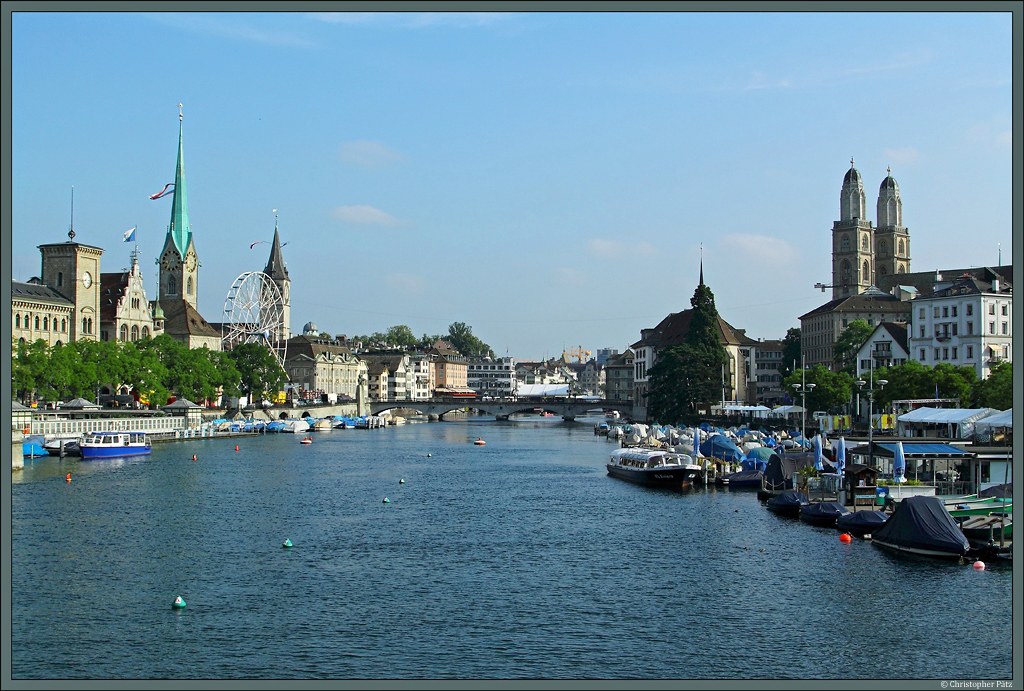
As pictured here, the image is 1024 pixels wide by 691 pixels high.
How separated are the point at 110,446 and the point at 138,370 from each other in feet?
111

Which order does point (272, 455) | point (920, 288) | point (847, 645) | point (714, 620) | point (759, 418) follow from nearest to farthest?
point (847, 645)
point (714, 620)
point (272, 455)
point (759, 418)
point (920, 288)

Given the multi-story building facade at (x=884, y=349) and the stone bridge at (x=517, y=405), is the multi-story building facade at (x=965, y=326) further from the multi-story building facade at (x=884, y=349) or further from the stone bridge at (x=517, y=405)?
the stone bridge at (x=517, y=405)

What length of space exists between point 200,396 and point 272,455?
1771 inches

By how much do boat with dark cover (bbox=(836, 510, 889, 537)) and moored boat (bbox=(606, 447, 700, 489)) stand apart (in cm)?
2309

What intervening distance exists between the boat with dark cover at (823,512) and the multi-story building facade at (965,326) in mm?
60650

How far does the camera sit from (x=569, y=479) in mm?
77438

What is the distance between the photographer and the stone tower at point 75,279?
469 feet

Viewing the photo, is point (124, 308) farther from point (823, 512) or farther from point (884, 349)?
point (823, 512)

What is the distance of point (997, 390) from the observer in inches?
3066

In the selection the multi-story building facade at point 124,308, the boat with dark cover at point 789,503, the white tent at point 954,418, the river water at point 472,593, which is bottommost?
the river water at point 472,593

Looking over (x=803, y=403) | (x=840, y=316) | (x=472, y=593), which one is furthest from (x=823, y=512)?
(x=840, y=316)

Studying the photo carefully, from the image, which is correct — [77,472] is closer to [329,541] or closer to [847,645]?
[329,541]

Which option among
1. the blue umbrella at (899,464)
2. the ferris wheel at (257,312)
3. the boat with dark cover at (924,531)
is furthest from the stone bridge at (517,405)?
the boat with dark cover at (924,531)

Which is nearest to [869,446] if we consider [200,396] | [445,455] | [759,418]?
[445,455]
